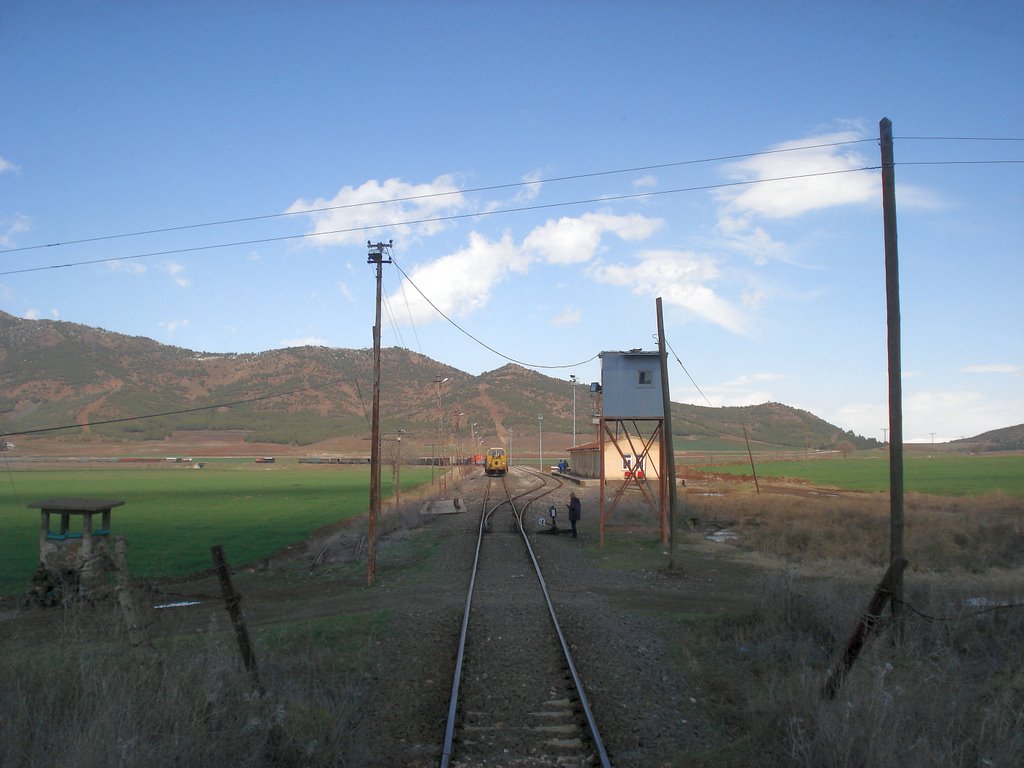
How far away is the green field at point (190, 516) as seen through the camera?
2541 cm

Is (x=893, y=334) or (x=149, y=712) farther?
(x=893, y=334)

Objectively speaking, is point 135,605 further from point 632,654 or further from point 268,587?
point 268,587

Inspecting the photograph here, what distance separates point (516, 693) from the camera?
857 cm

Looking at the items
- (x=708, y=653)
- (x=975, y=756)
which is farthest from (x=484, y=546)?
(x=975, y=756)

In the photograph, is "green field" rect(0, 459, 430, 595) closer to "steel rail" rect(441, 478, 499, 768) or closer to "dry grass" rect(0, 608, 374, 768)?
"steel rail" rect(441, 478, 499, 768)

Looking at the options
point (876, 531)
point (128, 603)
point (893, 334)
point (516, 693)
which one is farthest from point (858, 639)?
point (876, 531)

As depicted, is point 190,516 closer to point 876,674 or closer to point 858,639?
point 876,674

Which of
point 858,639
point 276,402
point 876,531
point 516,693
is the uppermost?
point 276,402

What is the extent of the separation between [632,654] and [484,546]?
1368 centimetres

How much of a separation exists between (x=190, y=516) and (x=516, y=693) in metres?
36.1

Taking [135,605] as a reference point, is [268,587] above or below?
below

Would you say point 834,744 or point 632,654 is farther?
point 632,654

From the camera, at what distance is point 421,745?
7129 mm

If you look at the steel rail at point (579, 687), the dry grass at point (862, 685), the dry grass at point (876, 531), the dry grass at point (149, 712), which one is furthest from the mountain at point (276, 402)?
the dry grass at point (149, 712)
